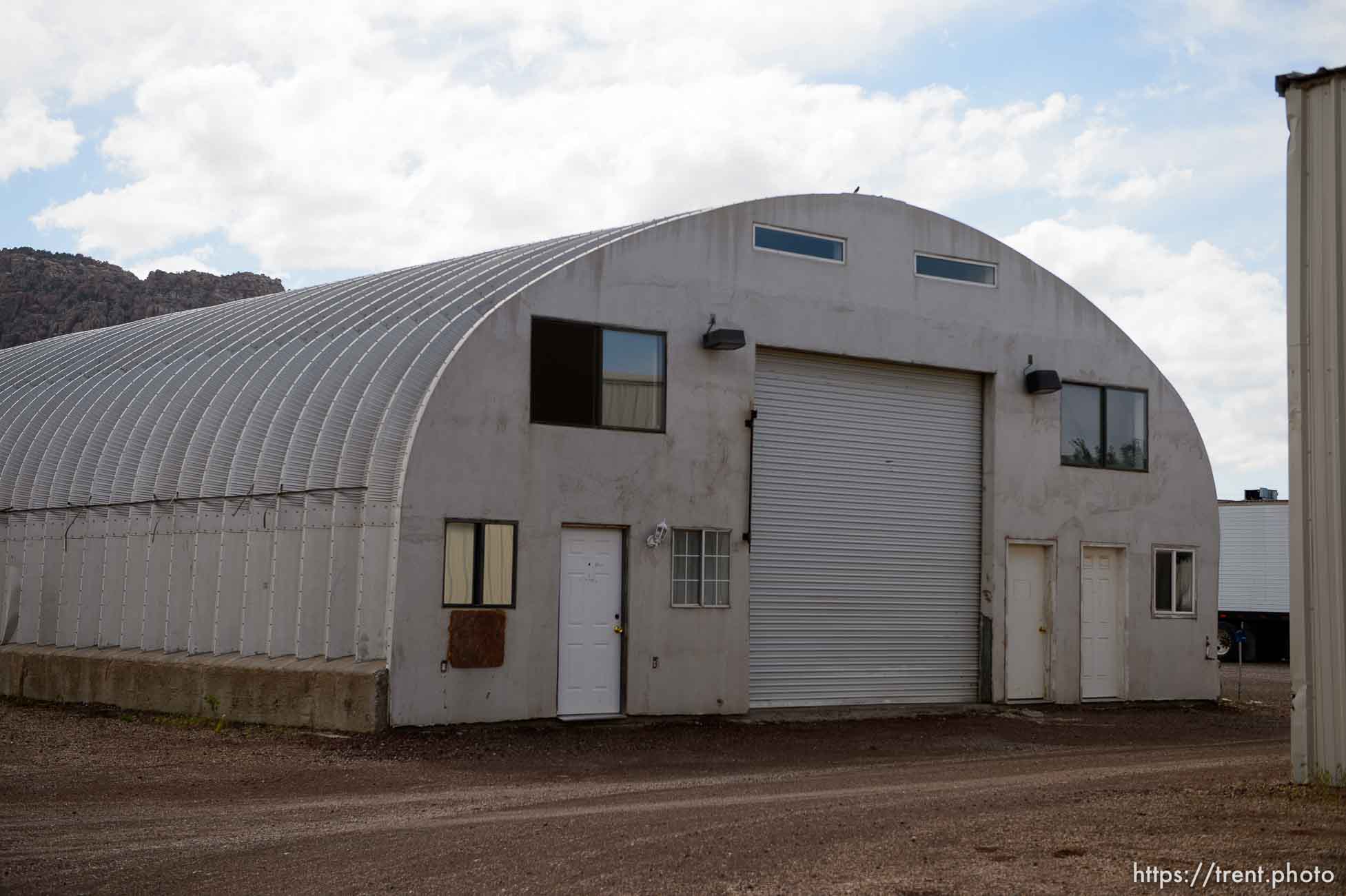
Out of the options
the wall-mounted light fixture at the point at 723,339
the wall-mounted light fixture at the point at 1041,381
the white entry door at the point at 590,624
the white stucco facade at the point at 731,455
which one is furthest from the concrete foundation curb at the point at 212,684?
the wall-mounted light fixture at the point at 1041,381

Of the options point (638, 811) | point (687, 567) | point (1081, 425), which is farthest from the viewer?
point (1081, 425)

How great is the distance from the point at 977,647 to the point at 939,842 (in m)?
13.4

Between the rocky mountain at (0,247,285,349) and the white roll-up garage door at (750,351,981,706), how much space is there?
5202 cm

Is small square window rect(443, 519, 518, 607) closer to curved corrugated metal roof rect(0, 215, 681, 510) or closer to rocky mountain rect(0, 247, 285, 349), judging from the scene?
curved corrugated metal roof rect(0, 215, 681, 510)

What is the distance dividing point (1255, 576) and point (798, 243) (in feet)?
70.1

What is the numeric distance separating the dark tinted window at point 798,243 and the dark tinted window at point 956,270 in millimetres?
1526

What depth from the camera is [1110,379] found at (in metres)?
24.0

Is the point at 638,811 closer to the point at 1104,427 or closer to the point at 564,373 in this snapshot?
the point at 564,373

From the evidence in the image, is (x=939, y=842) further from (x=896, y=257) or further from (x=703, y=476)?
(x=896, y=257)

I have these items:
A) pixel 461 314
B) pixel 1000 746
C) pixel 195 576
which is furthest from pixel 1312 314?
pixel 195 576

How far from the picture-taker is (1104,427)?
2406cm

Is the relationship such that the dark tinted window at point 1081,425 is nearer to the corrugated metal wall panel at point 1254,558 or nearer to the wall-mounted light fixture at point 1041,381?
the wall-mounted light fixture at point 1041,381

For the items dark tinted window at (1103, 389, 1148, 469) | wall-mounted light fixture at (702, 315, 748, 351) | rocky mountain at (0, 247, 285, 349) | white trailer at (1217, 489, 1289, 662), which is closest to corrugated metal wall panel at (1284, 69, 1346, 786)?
wall-mounted light fixture at (702, 315, 748, 351)

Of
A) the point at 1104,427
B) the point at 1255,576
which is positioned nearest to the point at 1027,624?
the point at 1104,427
